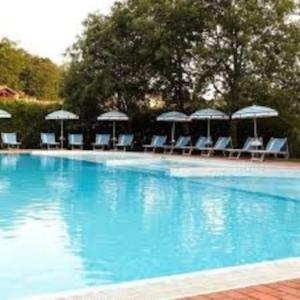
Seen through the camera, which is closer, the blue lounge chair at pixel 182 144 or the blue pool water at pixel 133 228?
the blue pool water at pixel 133 228

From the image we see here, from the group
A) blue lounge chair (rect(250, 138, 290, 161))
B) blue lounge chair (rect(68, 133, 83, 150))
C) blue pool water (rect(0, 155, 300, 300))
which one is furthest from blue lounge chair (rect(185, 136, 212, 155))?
blue pool water (rect(0, 155, 300, 300))

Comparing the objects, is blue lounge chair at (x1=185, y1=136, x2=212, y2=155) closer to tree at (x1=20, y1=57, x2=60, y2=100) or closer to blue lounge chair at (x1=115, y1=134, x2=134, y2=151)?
blue lounge chair at (x1=115, y1=134, x2=134, y2=151)

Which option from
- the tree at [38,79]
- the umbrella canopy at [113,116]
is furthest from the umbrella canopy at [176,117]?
the tree at [38,79]

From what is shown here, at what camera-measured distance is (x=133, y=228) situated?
762cm

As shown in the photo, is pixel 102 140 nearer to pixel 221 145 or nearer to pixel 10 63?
pixel 221 145

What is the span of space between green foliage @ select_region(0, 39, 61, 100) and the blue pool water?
45.2 meters

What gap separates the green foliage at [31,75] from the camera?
56.9m

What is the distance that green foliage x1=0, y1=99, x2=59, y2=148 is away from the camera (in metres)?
25.8

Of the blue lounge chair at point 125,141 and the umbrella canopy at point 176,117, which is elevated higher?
the umbrella canopy at point 176,117

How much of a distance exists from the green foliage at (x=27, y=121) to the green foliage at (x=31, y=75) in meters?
31.1

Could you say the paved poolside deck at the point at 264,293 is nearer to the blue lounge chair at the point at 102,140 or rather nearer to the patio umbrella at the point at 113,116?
the patio umbrella at the point at 113,116

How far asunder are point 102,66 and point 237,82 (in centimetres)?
624

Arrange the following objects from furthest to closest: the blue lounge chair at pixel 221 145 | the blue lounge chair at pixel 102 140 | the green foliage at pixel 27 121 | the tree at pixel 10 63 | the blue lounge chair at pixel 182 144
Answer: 1. the tree at pixel 10 63
2. the green foliage at pixel 27 121
3. the blue lounge chair at pixel 102 140
4. the blue lounge chair at pixel 182 144
5. the blue lounge chair at pixel 221 145

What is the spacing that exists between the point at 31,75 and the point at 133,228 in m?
55.8
